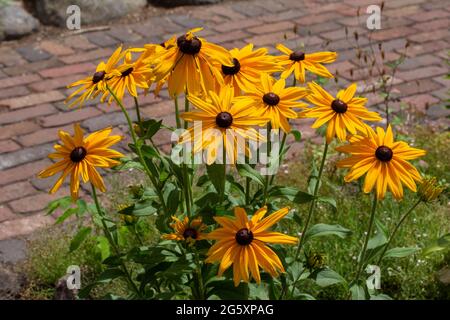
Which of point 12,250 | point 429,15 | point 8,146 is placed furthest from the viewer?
point 429,15

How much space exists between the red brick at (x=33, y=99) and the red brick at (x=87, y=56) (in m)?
0.49

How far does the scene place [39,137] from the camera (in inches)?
187

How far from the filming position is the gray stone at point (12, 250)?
12.3ft

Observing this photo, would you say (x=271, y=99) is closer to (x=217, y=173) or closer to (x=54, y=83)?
(x=217, y=173)

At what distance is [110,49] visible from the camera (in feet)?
19.0

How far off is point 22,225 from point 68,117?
3.74 ft

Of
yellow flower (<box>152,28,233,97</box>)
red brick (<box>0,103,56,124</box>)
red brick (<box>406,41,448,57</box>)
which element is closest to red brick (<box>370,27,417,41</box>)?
red brick (<box>406,41,448,57</box>)

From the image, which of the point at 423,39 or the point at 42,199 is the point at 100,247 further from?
the point at 423,39

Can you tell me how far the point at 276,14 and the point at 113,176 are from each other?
2781mm

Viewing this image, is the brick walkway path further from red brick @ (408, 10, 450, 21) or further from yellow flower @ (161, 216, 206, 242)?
yellow flower @ (161, 216, 206, 242)

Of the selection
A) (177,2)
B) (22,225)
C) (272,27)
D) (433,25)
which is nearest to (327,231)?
(22,225)

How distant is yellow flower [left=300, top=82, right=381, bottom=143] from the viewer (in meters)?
2.27

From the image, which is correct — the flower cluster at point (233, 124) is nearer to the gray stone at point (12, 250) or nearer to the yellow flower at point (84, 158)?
the yellow flower at point (84, 158)

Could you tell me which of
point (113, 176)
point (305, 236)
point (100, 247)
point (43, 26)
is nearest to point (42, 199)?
point (113, 176)
